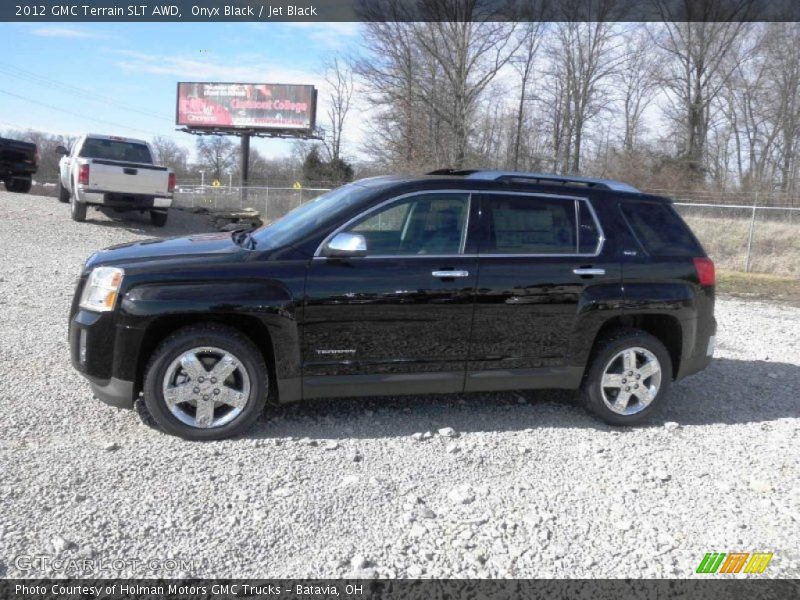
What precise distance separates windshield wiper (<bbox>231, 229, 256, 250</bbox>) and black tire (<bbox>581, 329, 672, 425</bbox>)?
8.64 ft

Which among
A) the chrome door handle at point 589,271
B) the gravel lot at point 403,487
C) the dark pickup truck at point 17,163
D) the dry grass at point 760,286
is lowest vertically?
the gravel lot at point 403,487

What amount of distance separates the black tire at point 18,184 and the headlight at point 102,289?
69.9ft

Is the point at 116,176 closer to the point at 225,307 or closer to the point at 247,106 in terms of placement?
the point at 225,307

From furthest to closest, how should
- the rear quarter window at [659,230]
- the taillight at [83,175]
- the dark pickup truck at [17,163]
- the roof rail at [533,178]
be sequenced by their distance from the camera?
the dark pickup truck at [17,163], the taillight at [83,175], the rear quarter window at [659,230], the roof rail at [533,178]

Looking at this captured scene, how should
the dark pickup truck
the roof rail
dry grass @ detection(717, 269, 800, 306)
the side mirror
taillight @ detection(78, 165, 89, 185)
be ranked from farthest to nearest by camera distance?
1. the dark pickup truck
2. taillight @ detection(78, 165, 89, 185)
3. dry grass @ detection(717, 269, 800, 306)
4. the roof rail
5. the side mirror

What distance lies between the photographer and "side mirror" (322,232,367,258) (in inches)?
169

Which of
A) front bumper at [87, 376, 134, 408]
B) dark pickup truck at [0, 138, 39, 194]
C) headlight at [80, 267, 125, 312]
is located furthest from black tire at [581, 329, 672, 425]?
dark pickup truck at [0, 138, 39, 194]

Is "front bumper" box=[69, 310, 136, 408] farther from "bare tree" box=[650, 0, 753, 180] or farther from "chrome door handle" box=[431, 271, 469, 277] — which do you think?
"bare tree" box=[650, 0, 753, 180]

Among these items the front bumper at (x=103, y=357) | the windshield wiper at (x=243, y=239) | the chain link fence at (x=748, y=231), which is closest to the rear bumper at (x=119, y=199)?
the chain link fence at (x=748, y=231)

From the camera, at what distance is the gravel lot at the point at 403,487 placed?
10.2ft

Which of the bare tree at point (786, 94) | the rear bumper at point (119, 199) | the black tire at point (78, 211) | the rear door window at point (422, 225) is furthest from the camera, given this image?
the bare tree at point (786, 94)

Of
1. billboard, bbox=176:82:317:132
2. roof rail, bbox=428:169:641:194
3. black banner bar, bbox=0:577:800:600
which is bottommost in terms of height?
black banner bar, bbox=0:577:800:600

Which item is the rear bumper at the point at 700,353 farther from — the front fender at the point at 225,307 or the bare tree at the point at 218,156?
the bare tree at the point at 218,156

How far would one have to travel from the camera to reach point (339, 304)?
4.35m
